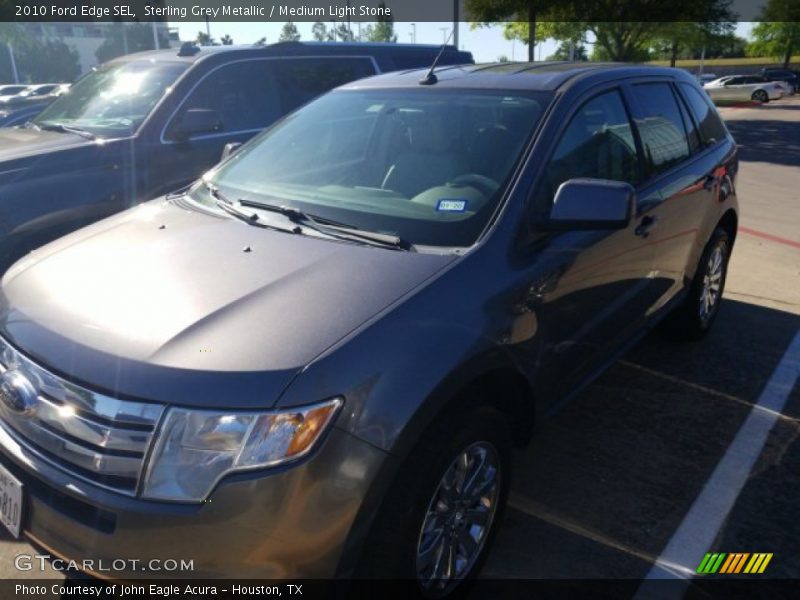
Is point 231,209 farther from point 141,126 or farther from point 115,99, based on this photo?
point 115,99

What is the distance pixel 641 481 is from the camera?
3.29m

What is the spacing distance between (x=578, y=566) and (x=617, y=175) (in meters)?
1.84

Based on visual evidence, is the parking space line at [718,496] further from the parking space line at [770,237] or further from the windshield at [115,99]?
the windshield at [115,99]

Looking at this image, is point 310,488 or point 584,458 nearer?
point 310,488

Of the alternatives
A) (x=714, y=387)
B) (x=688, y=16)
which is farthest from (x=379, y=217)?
(x=688, y=16)

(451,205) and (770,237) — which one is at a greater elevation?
(451,205)

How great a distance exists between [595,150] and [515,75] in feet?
1.78

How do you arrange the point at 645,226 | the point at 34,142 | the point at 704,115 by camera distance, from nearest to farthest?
the point at 645,226 < the point at 704,115 < the point at 34,142

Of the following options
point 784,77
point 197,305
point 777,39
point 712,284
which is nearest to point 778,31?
point 777,39

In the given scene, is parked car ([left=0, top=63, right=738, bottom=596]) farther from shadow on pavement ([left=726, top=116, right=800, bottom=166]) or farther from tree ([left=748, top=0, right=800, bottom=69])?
tree ([left=748, top=0, right=800, bottom=69])

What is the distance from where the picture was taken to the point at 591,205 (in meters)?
2.60

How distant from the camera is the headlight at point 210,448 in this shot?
1838mm

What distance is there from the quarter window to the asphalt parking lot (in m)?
1.03

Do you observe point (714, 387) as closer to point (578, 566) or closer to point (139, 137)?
point (578, 566)
